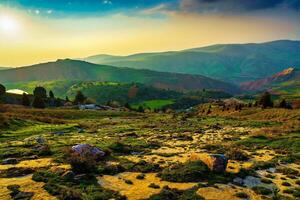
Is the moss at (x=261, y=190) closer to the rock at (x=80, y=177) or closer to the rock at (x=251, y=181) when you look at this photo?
the rock at (x=251, y=181)

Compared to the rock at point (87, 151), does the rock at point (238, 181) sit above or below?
below

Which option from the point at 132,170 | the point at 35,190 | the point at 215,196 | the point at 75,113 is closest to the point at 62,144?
the point at 132,170

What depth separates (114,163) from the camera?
39375 millimetres

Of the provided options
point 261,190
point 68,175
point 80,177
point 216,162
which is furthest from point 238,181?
point 68,175

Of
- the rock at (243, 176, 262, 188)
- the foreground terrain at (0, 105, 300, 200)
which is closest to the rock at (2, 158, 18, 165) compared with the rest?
the foreground terrain at (0, 105, 300, 200)

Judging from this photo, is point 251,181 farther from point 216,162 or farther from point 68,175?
point 68,175

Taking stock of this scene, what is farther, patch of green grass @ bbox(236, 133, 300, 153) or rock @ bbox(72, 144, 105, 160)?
patch of green grass @ bbox(236, 133, 300, 153)

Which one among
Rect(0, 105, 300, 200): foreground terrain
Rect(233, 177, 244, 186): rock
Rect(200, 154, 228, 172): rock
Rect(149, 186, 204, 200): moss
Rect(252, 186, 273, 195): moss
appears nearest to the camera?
Rect(149, 186, 204, 200): moss

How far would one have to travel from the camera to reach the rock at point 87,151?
126ft

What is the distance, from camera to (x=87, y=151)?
39188 millimetres

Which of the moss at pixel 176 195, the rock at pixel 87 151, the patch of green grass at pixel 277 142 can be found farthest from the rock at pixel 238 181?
the patch of green grass at pixel 277 142

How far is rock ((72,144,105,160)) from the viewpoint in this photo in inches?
1517

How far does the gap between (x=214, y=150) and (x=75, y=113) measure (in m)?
81.6

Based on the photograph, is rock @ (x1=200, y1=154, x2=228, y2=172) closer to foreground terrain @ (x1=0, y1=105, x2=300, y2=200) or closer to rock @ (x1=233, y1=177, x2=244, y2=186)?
foreground terrain @ (x1=0, y1=105, x2=300, y2=200)
